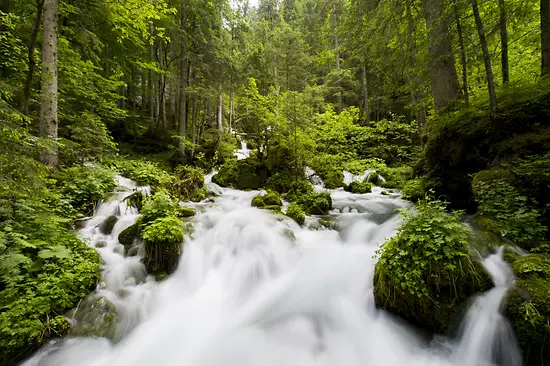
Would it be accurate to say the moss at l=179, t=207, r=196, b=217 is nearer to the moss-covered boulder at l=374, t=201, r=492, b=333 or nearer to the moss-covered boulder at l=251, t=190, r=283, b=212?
the moss-covered boulder at l=251, t=190, r=283, b=212

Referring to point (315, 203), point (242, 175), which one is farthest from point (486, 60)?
point (242, 175)

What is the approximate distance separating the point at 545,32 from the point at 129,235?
9.11m

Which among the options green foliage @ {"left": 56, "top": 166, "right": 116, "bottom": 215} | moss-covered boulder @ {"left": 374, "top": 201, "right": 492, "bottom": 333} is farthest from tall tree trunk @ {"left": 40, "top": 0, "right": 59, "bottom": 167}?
A: moss-covered boulder @ {"left": 374, "top": 201, "right": 492, "bottom": 333}

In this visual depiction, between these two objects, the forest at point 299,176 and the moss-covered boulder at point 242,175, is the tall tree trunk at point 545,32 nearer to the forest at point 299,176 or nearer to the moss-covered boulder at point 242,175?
the forest at point 299,176

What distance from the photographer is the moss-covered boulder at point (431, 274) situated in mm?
3045

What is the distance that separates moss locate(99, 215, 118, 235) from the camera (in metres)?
5.39

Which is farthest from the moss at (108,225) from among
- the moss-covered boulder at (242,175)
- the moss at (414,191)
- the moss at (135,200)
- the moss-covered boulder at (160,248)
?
the moss at (414,191)

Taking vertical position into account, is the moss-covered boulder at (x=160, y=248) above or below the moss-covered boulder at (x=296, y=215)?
below

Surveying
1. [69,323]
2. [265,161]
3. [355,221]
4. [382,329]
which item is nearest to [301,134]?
[265,161]

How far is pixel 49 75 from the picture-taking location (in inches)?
231

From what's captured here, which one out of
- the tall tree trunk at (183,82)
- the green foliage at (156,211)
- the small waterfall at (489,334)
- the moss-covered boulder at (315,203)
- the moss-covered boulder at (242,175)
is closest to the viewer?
the small waterfall at (489,334)

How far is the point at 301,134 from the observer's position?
894cm

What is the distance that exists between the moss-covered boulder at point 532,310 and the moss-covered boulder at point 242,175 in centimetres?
851

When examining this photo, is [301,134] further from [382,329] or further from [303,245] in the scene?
[382,329]
